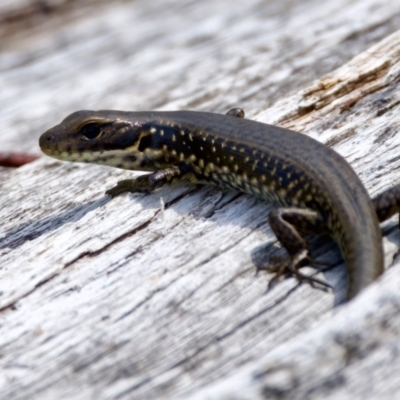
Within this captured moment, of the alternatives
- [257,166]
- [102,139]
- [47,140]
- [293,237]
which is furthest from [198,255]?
[47,140]

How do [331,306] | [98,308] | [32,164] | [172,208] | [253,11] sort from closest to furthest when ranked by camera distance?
[331,306]
[98,308]
[172,208]
[32,164]
[253,11]

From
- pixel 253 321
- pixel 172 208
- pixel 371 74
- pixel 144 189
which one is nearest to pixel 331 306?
pixel 253 321

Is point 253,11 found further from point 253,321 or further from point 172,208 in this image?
point 253,321

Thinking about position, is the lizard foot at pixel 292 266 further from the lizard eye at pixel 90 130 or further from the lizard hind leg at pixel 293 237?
the lizard eye at pixel 90 130

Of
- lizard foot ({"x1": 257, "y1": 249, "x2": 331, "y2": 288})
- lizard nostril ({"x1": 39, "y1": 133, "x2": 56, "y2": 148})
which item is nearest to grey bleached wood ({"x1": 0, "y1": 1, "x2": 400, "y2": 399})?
lizard foot ({"x1": 257, "y1": 249, "x2": 331, "y2": 288})

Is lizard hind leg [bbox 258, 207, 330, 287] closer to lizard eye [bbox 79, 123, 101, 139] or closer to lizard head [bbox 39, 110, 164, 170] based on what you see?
lizard head [bbox 39, 110, 164, 170]

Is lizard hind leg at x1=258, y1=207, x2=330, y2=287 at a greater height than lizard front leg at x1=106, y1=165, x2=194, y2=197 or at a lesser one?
lesser
